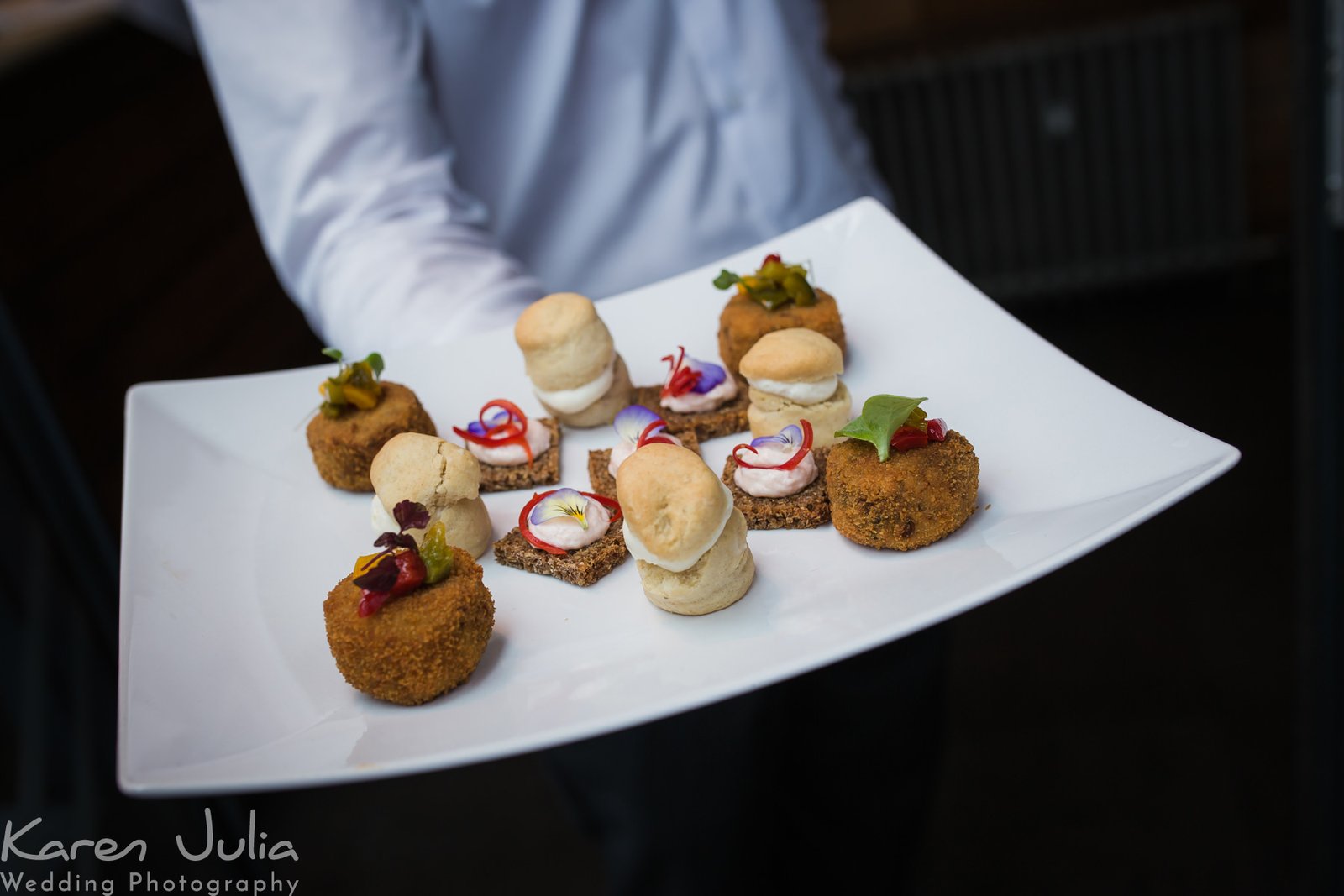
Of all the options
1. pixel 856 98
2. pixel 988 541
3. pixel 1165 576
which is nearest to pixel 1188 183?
pixel 856 98

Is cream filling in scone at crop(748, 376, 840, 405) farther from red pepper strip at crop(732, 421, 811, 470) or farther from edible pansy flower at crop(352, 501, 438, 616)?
edible pansy flower at crop(352, 501, 438, 616)

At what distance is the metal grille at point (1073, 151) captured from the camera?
16.5 ft

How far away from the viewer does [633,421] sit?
1.72m

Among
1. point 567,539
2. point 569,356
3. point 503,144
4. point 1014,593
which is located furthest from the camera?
point 1014,593

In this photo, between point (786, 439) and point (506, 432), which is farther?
point (506, 432)

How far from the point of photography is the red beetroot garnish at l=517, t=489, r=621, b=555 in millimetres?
1499

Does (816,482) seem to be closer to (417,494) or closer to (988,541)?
(988,541)

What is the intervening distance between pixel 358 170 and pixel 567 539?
104 centimetres

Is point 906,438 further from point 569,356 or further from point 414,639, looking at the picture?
point 414,639

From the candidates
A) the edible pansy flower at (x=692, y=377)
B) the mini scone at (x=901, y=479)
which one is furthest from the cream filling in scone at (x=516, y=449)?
the mini scone at (x=901, y=479)

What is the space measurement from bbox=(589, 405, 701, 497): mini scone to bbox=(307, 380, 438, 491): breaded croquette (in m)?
0.30

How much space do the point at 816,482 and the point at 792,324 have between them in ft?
1.10

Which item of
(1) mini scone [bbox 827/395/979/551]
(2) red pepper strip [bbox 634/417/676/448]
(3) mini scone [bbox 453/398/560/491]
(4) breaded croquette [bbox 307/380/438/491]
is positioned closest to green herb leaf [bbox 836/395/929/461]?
(1) mini scone [bbox 827/395/979/551]

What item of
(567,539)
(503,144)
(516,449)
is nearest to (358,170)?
(503,144)
